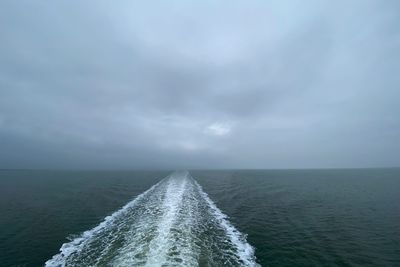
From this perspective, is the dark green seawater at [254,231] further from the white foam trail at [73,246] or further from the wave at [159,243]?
the white foam trail at [73,246]

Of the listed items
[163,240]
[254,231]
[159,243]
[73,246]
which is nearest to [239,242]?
[254,231]

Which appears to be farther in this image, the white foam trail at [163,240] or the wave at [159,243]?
the wave at [159,243]

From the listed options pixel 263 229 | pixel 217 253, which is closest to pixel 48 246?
pixel 217 253

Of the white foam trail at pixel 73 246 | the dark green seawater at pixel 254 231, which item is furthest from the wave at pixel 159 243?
the dark green seawater at pixel 254 231

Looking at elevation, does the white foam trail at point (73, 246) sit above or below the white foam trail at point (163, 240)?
below

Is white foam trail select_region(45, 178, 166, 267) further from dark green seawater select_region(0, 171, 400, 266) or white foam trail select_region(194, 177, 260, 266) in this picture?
white foam trail select_region(194, 177, 260, 266)

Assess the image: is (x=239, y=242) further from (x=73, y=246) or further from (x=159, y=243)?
(x=73, y=246)

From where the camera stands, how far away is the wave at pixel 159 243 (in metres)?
14.4

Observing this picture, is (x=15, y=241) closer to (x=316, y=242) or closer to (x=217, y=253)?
(x=217, y=253)

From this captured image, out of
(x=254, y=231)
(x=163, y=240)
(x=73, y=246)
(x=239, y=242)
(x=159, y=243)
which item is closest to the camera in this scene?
(x=159, y=243)

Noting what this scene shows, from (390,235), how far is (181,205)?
22.2 meters

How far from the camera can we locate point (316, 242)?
20391mm

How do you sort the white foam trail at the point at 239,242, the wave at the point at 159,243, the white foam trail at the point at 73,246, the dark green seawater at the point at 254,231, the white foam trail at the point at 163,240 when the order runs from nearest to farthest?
the white foam trail at the point at 163,240 → the wave at the point at 159,243 → the white foam trail at the point at 73,246 → the white foam trail at the point at 239,242 → the dark green seawater at the point at 254,231

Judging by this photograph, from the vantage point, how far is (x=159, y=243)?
16.7m
